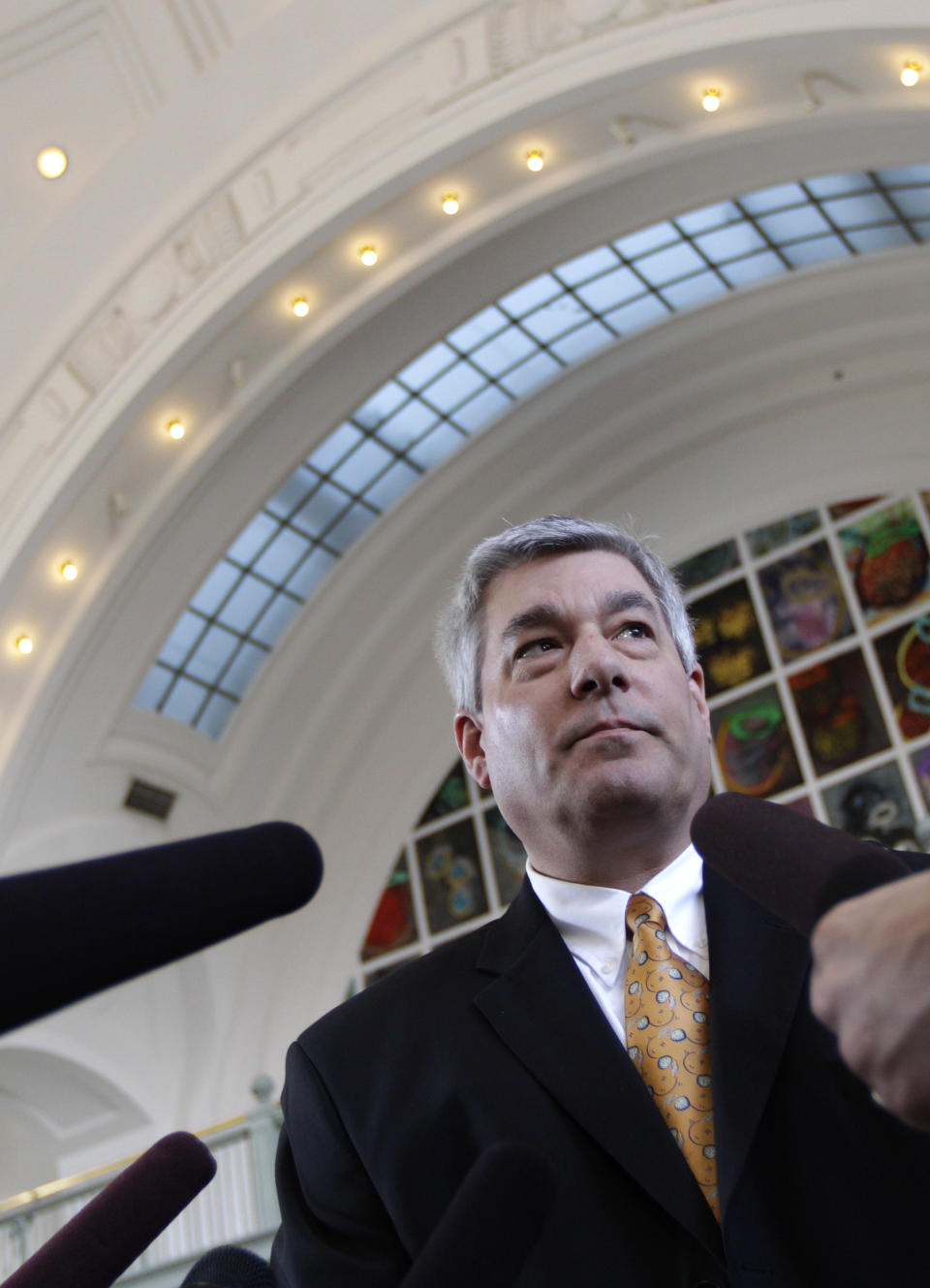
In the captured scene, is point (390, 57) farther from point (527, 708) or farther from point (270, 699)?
point (527, 708)

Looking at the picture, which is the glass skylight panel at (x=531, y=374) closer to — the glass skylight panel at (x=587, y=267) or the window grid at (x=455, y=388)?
the window grid at (x=455, y=388)

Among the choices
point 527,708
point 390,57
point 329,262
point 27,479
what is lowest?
point 527,708

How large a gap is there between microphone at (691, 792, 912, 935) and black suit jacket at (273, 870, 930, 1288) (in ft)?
2.87

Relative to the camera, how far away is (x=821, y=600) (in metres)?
19.4

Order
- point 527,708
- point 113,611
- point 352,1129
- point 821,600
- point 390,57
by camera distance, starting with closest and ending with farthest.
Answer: point 352,1129 < point 527,708 < point 390,57 < point 113,611 < point 821,600

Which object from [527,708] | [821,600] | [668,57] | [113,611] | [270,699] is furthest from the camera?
[270,699]

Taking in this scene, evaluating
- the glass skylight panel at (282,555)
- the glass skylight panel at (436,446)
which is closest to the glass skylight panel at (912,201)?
the glass skylight panel at (436,446)

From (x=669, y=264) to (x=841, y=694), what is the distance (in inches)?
246

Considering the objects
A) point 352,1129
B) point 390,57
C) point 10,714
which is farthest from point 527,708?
point 10,714

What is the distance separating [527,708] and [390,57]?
13.4 meters

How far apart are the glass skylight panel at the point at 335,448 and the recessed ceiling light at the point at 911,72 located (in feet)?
27.6

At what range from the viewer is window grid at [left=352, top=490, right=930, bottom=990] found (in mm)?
17781

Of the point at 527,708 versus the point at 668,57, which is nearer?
the point at 527,708

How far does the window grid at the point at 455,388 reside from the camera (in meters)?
18.0
